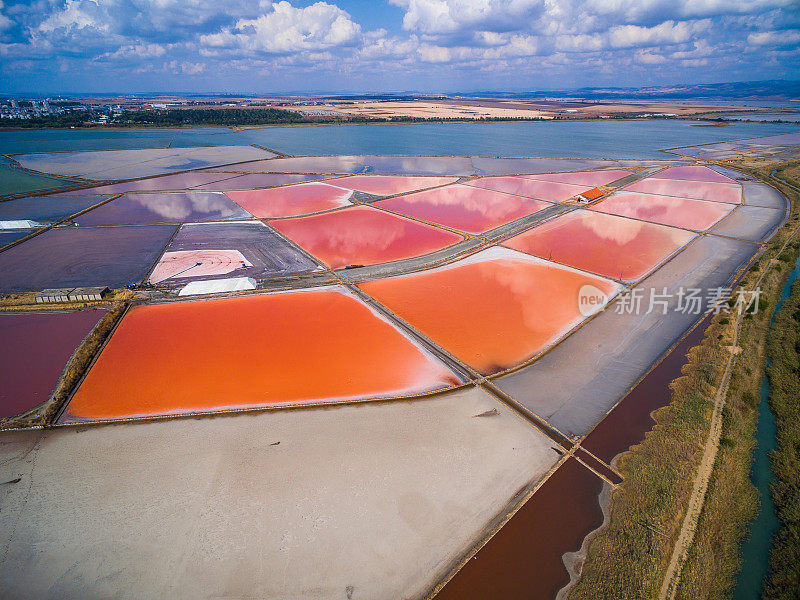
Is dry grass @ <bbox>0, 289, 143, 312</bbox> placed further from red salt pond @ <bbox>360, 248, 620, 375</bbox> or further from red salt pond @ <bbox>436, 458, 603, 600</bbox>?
red salt pond @ <bbox>436, 458, 603, 600</bbox>

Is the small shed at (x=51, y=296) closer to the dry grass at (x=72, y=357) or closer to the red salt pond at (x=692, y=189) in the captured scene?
the dry grass at (x=72, y=357)

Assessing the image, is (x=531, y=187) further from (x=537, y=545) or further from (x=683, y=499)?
(x=537, y=545)

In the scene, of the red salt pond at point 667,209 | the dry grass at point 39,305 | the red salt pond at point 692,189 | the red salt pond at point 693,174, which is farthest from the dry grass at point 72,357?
the red salt pond at point 693,174

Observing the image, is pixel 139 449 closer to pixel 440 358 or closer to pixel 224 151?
pixel 440 358

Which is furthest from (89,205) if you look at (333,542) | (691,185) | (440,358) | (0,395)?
(691,185)

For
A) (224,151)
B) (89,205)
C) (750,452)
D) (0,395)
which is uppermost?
(224,151)

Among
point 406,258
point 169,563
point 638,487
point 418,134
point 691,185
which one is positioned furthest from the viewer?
point 418,134

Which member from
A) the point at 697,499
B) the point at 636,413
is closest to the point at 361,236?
the point at 636,413
